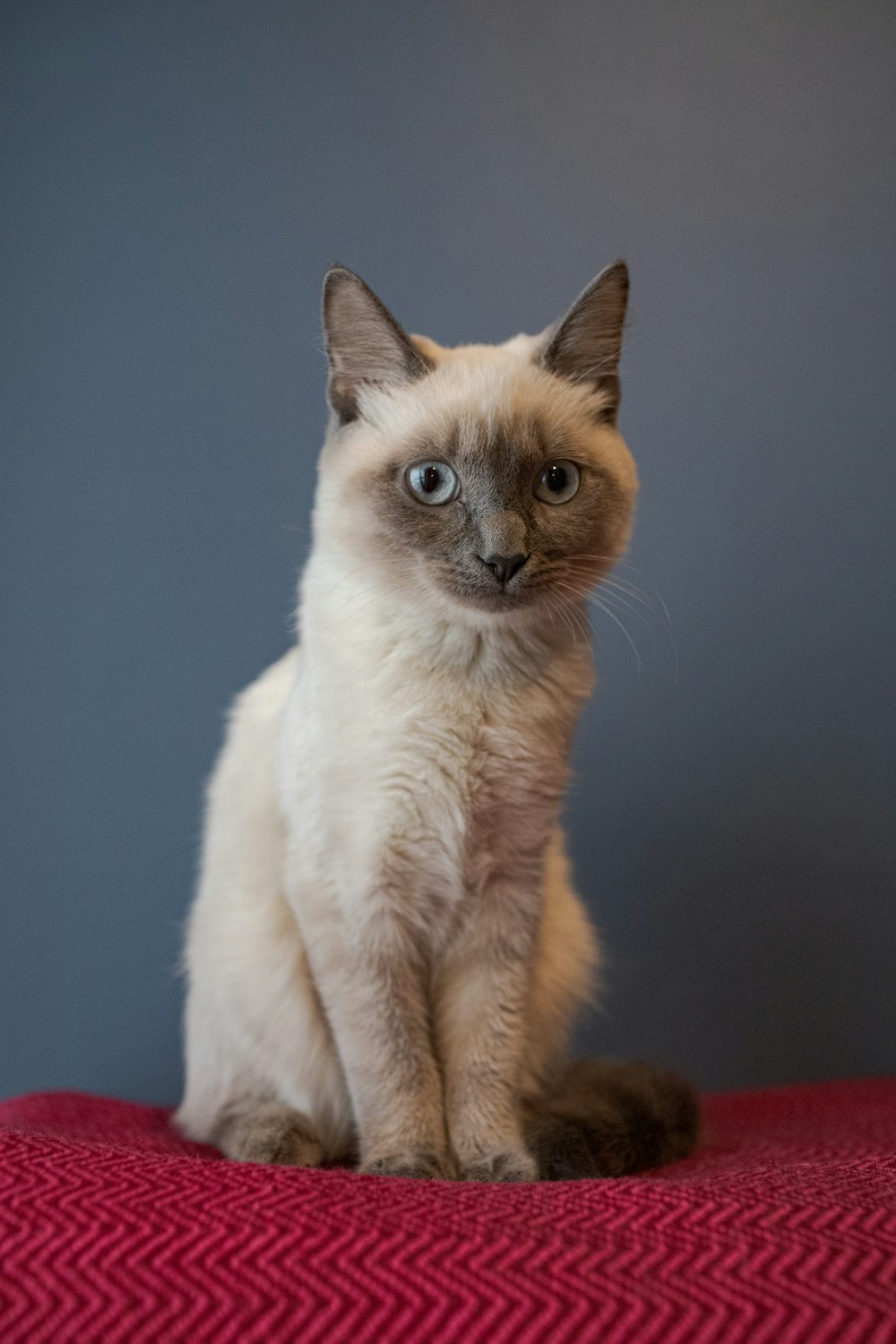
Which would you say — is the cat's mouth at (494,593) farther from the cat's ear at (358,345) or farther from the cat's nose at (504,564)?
the cat's ear at (358,345)

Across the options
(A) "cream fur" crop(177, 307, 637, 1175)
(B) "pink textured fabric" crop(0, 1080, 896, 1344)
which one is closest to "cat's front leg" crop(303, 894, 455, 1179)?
(A) "cream fur" crop(177, 307, 637, 1175)

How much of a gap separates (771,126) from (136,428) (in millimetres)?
1430

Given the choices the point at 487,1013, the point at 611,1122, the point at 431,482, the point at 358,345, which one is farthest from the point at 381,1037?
the point at 358,345

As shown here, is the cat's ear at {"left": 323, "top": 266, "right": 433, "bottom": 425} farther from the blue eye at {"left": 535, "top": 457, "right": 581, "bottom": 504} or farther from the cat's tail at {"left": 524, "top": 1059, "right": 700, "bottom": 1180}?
the cat's tail at {"left": 524, "top": 1059, "right": 700, "bottom": 1180}

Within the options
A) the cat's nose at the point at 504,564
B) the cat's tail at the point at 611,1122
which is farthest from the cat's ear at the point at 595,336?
the cat's tail at the point at 611,1122

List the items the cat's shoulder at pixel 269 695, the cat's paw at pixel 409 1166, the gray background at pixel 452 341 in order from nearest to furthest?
the cat's paw at pixel 409 1166
the cat's shoulder at pixel 269 695
the gray background at pixel 452 341

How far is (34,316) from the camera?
88.6 inches

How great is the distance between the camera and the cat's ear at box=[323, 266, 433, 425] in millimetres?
1408

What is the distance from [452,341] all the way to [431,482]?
0.99 meters

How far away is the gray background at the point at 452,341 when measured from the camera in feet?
7.39

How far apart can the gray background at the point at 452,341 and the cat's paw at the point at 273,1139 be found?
0.84 meters

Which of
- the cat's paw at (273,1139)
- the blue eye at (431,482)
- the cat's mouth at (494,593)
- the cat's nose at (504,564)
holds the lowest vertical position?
the cat's paw at (273,1139)

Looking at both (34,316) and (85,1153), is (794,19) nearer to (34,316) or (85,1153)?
(34,316)

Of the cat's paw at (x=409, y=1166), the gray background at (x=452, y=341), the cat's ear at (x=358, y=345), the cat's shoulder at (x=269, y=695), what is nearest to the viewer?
the cat's paw at (x=409, y=1166)
